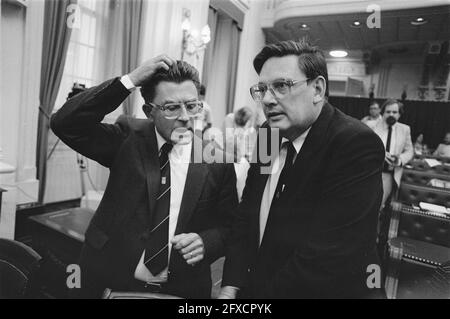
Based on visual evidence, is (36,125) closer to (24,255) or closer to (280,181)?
(24,255)

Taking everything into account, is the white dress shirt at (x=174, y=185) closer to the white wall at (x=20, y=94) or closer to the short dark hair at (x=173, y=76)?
the short dark hair at (x=173, y=76)

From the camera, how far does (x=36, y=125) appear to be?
3.25m

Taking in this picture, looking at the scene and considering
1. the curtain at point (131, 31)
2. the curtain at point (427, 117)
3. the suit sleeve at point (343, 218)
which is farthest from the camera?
the curtain at point (427, 117)

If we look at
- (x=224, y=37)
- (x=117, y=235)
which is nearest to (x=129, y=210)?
(x=117, y=235)

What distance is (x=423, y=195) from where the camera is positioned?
2.75 meters

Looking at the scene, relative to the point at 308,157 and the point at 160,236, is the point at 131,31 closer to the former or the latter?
the point at 160,236

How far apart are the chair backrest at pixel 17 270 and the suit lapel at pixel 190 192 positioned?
479 mm

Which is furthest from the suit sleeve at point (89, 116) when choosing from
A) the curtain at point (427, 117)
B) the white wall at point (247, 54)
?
the curtain at point (427, 117)

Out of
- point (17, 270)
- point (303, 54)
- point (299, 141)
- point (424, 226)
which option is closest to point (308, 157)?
point (299, 141)

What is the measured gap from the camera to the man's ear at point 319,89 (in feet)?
3.13

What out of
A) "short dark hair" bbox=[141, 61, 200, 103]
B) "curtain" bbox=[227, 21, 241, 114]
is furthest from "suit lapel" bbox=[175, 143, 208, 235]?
"curtain" bbox=[227, 21, 241, 114]

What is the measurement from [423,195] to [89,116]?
286cm

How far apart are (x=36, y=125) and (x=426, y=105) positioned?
8537mm

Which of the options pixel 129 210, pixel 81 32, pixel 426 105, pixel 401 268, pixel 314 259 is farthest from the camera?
pixel 426 105
